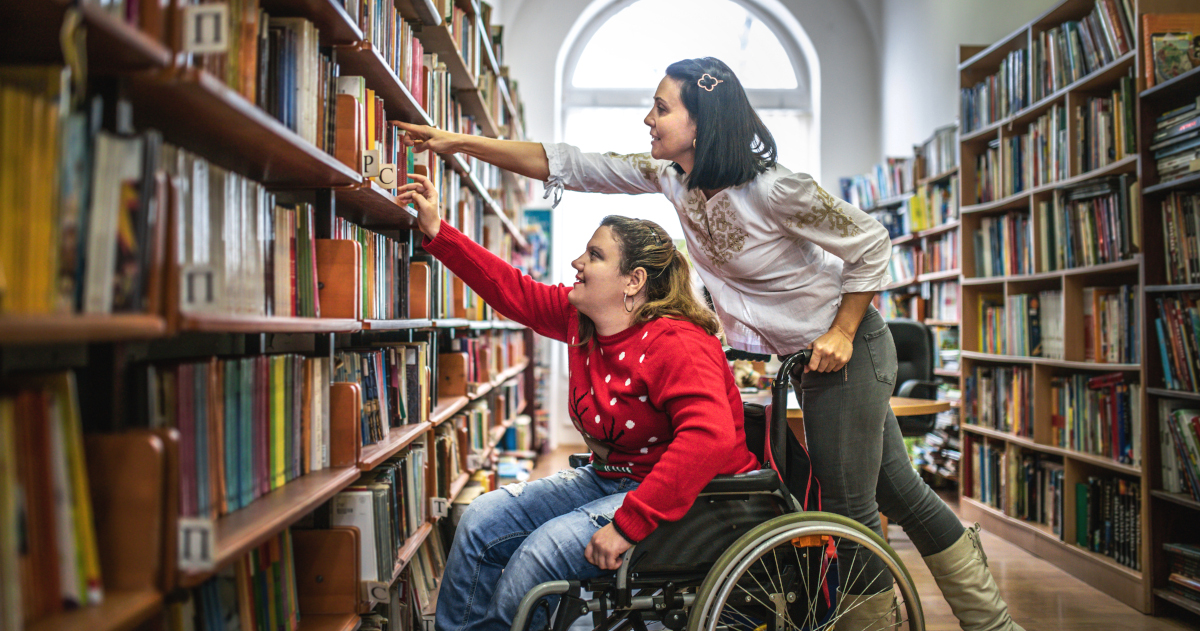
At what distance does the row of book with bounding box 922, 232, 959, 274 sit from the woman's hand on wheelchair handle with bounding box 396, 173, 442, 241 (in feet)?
10.9

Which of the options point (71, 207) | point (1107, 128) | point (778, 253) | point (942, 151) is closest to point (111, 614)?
point (71, 207)

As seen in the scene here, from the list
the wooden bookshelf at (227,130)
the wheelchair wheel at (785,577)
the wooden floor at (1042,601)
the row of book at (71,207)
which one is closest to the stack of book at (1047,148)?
the wooden floor at (1042,601)

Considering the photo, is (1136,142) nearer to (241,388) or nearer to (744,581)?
(744,581)

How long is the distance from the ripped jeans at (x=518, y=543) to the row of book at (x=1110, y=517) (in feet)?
6.51

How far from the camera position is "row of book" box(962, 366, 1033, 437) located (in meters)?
3.03

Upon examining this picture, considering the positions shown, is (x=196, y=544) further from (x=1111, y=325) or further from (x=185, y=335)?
(x=1111, y=325)

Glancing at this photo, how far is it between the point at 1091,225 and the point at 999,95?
0.91 meters

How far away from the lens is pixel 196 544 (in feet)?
2.73

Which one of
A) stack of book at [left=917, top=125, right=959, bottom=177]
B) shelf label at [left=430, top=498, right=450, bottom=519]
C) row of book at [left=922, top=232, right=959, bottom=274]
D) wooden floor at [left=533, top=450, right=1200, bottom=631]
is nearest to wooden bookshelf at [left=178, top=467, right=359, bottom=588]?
shelf label at [left=430, top=498, right=450, bottom=519]

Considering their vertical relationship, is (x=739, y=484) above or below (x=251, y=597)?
above

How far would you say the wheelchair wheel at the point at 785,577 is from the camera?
117cm

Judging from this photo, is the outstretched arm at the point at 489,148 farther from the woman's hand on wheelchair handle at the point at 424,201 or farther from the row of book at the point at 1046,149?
the row of book at the point at 1046,149

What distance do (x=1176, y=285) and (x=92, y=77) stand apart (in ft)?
8.67

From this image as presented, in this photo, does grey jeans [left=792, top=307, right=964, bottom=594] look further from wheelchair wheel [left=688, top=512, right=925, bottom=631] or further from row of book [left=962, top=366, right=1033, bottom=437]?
row of book [left=962, top=366, right=1033, bottom=437]
